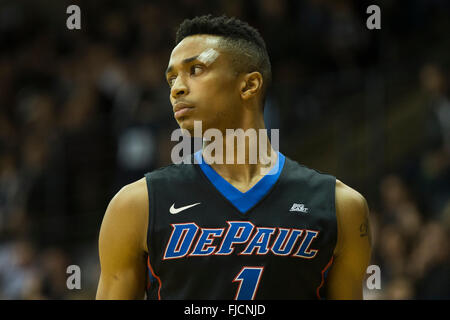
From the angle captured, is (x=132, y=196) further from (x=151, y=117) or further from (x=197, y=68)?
(x=151, y=117)

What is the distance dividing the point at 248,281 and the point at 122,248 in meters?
0.54

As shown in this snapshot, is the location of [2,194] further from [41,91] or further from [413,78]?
[413,78]

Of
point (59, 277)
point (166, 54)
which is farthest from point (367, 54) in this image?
point (59, 277)

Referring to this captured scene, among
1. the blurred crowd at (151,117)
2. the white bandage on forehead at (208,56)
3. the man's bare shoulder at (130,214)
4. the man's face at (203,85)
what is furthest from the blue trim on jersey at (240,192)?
the blurred crowd at (151,117)

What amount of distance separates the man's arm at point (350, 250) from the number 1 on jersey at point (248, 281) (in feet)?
1.32

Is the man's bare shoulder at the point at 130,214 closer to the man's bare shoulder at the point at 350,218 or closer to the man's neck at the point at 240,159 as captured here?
the man's neck at the point at 240,159

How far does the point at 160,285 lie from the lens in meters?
3.15

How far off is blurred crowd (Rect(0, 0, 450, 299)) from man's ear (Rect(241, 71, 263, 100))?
4.10 m

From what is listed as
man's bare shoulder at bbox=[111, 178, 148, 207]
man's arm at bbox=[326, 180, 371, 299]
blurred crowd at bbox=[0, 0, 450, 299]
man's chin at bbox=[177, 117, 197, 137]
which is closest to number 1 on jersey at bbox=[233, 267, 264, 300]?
man's arm at bbox=[326, 180, 371, 299]

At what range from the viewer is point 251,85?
339 cm

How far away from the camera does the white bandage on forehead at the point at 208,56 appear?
325 cm

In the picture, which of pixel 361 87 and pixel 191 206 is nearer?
pixel 191 206

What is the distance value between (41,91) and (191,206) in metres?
8.70

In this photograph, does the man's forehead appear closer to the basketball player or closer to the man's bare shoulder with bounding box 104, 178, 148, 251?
the basketball player
